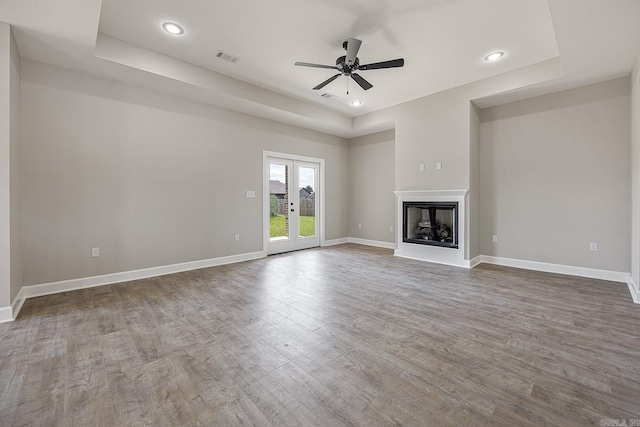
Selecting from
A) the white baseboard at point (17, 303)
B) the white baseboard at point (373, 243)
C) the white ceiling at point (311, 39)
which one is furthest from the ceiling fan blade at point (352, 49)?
the white baseboard at point (17, 303)

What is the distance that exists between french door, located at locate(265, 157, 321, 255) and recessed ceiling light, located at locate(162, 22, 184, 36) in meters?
2.79

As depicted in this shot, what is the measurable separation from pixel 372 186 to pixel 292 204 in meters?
2.15

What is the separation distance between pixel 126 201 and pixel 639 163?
21.1 ft

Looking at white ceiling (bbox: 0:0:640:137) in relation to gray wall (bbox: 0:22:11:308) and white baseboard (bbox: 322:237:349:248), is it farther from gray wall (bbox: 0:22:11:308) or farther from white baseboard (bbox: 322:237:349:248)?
white baseboard (bbox: 322:237:349:248)

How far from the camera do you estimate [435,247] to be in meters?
5.22

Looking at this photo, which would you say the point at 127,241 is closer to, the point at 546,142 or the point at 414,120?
the point at 414,120

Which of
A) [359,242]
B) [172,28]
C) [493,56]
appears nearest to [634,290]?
[493,56]

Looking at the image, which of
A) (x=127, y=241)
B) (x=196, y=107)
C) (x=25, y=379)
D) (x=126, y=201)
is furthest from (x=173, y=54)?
(x=25, y=379)

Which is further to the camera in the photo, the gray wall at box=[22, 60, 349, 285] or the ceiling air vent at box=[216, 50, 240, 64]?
the ceiling air vent at box=[216, 50, 240, 64]

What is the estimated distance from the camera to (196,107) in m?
4.71

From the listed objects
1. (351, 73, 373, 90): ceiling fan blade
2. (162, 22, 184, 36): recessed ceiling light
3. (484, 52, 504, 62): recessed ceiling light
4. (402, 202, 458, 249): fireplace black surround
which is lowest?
(402, 202, 458, 249): fireplace black surround

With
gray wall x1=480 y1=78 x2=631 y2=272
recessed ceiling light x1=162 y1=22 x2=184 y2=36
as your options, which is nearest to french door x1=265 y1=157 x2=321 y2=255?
recessed ceiling light x1=162 y1=22 x2=184 y2=36

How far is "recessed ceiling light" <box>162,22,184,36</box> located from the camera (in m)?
3.13

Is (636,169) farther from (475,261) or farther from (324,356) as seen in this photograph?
(324,356)
